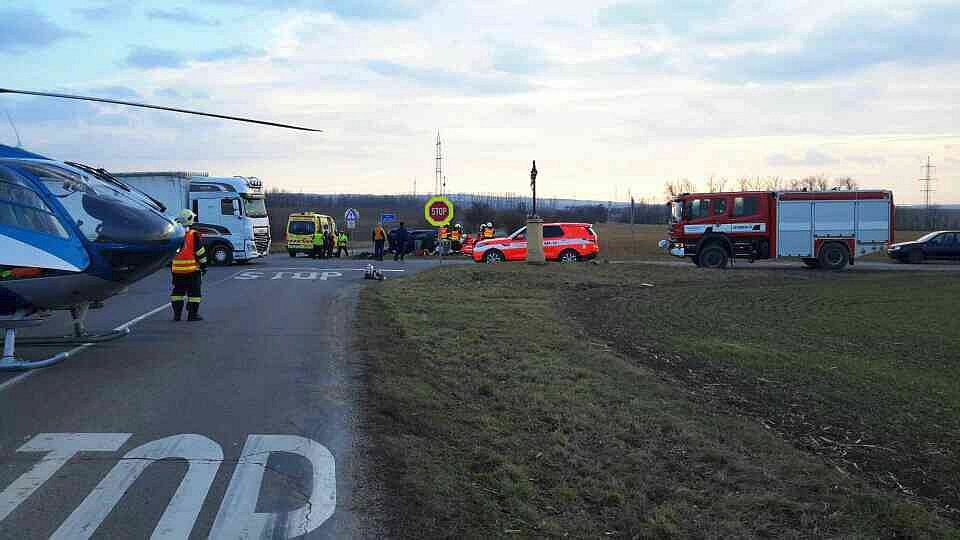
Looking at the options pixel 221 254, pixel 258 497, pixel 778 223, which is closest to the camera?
pixel 258 497

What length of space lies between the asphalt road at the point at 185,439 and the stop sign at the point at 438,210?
567 inches

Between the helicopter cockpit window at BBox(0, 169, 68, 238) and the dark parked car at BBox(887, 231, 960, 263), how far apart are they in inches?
1343

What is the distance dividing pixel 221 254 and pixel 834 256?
23.0 metres

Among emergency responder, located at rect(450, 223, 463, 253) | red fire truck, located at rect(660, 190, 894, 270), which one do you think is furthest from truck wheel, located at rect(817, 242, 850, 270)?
emergency responder, located at rect(450, 223, 463, 253)

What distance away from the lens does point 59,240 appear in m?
10.5

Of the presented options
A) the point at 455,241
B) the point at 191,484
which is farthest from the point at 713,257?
the point at 191,484

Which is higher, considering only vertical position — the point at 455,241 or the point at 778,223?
the point at 778,223

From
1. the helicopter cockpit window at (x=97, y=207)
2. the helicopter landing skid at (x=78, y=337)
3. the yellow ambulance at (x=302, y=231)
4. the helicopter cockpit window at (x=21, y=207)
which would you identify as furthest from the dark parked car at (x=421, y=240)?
the helicopter cockpit window at (x=21, y=207)

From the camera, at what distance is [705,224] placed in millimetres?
32062

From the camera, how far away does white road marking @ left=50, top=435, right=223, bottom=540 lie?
5031mm

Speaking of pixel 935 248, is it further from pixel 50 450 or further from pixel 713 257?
pixel 50 450

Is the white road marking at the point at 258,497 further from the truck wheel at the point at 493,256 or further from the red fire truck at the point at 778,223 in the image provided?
the red fire truck at the point at 778,223

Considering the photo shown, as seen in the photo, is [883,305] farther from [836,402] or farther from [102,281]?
[102,281]

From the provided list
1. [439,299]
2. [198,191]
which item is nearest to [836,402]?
[439,299]
